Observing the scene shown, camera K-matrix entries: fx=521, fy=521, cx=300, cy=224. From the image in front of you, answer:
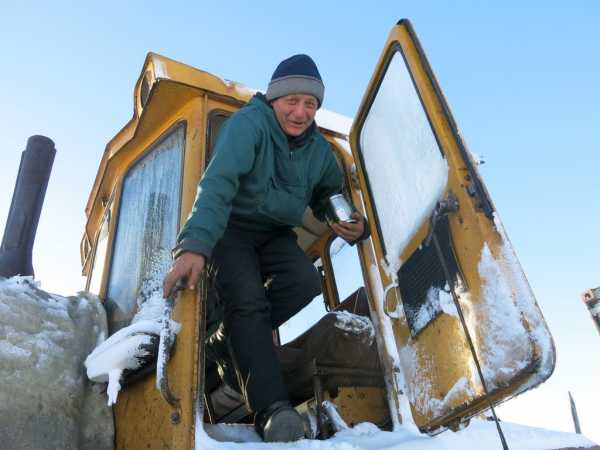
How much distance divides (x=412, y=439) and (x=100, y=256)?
1.89 metres

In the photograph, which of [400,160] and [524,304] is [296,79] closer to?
[400,160]

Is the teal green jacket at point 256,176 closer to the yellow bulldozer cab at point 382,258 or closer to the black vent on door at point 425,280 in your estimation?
the yellow bulldozer cab at point 382,258

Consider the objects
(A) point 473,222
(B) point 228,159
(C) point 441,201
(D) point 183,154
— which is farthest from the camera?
(D) point 183,154

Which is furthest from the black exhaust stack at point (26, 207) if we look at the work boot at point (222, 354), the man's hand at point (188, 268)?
the man's hand at point (188, 268)

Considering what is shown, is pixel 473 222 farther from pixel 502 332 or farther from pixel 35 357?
pixel 35 357

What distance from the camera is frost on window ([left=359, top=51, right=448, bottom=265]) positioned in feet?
6.11

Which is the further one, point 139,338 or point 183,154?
point 183,154

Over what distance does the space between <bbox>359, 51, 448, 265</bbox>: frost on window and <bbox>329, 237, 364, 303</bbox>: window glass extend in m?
1.32

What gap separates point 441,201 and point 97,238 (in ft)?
7.25

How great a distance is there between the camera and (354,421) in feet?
8.65

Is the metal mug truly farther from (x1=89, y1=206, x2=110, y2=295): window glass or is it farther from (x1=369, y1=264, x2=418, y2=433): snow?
(x1=89, y1=206, x2=110, y2=295): window glass

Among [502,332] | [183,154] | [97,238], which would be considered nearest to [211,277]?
[183,154]

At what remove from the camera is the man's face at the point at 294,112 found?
2.11 m

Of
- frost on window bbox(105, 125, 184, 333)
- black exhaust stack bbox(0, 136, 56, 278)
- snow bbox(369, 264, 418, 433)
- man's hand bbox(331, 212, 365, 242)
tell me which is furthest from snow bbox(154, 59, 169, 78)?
snow bbox(369, 264, 418, 433)
